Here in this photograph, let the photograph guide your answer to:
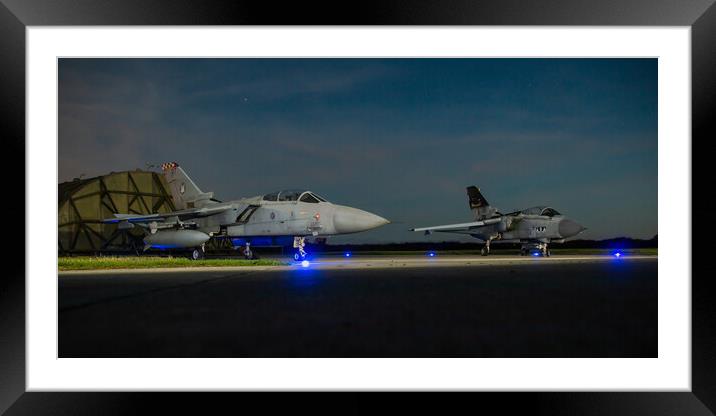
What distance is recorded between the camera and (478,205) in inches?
1202

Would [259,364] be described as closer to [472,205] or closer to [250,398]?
[250,398]

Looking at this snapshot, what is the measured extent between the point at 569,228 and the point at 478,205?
806cm

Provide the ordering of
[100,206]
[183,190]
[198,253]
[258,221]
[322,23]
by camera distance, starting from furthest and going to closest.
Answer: [100,206] → [183,190] → [198,253] → [258,221] → [322,23]

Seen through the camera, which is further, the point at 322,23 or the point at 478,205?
the point at 478,205

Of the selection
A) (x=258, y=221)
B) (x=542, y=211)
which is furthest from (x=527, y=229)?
(x=258, y=221)

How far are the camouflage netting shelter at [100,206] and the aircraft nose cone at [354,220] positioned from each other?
1719 centimetres

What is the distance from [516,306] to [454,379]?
2.45 m

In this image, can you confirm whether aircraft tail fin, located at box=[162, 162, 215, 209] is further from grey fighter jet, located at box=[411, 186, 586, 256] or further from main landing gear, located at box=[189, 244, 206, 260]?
grey fighter jet, located at box=[411, 186, 586, 256]

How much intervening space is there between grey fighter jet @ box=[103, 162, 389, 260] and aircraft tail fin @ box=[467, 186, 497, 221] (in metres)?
14.9

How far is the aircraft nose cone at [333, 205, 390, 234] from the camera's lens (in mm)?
16547

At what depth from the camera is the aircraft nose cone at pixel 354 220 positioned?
16.5 meters

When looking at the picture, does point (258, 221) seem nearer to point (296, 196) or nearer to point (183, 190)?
point (296, 196)

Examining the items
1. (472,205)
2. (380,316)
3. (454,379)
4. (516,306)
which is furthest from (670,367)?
(472,205)

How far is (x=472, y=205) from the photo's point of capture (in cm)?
3095
